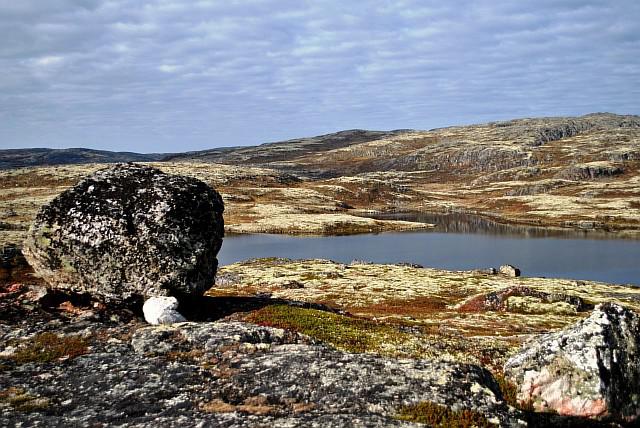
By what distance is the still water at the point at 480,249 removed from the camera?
106 metres

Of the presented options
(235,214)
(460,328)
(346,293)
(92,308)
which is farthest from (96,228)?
(235,214)

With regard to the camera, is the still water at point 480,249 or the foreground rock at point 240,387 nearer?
the foreground rock at point 240,387

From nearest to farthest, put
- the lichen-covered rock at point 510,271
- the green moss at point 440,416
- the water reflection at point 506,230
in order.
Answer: the green moss at point 440,416
the lichen-covered rock at point 510,271
the water reflection at point 506,230

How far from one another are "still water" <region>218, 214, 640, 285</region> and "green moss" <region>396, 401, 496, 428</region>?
312 ft

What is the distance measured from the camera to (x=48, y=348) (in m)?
19.5

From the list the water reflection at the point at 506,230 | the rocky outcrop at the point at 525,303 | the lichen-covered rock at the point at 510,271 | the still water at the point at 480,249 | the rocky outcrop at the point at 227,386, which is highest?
the rocky outcrop at the point at 227,386

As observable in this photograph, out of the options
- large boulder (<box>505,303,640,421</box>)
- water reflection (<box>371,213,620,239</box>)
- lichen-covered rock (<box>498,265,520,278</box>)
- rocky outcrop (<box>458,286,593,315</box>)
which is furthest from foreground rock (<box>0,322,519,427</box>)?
water reflection (<box>371,213,620,239</box>)

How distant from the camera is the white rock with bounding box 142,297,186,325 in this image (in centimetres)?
2559

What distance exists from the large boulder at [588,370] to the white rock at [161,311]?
56.3 ft

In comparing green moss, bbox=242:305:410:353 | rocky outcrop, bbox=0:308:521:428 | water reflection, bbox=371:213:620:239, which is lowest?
water reflection, bbox=371:213:620:239

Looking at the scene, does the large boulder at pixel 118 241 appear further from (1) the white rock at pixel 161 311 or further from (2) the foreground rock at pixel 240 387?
(2) the foreground rock at pixel 240 387

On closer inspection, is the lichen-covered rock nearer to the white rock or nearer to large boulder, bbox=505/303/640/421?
large boulder, bbox=505/303/640/421

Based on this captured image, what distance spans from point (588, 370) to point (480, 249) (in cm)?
12007

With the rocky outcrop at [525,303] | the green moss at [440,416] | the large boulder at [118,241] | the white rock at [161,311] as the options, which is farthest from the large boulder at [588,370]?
the rocky outcrop at [525,303]
